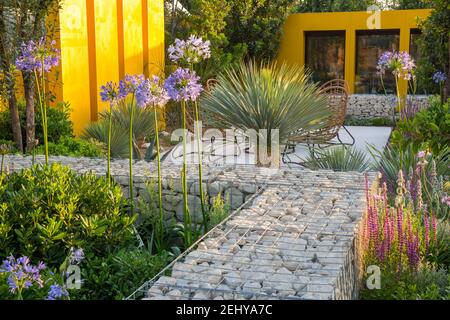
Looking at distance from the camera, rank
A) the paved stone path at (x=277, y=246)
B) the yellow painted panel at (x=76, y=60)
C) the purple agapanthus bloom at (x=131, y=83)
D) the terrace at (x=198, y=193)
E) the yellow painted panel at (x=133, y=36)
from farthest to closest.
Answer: the yellow painted panel at (x=133, y=36)
the yellow painted panel at (x=76, y=60)
the purple agapanthus bloom at (x=131, y=83)
the terrace at (x=198, y=193)
the paved stone path at (x=277, y=246)

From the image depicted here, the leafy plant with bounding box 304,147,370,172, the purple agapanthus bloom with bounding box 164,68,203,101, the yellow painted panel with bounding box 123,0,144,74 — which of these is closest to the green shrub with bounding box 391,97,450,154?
the purple agapanthus bloom with bounding box 164,68,203,101

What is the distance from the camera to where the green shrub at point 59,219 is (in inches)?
148

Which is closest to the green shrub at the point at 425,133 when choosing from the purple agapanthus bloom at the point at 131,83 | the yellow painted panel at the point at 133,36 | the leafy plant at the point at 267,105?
the purple agapanthus bloom at the point at 131,83

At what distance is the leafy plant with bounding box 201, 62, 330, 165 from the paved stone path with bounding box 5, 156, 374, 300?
1.14 metres

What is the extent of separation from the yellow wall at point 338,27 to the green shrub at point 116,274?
1493cm

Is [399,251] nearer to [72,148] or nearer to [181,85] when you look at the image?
[181,85]

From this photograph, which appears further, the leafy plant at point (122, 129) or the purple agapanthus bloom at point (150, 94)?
the leafy plant at point (122, 129)

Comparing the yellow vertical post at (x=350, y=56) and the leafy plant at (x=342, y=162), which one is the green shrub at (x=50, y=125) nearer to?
the leafy plant at (x=342, y=162)

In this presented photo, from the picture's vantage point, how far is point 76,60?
10.1 m

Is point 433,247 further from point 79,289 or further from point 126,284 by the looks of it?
point 79,289

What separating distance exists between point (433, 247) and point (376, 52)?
14661 mm

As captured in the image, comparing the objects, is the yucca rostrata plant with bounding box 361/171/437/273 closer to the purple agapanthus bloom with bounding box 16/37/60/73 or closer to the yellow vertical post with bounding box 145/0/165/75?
the purple agapanthus bloom with bounding box 16/37/60/73

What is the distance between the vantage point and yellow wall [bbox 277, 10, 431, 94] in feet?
57.8
